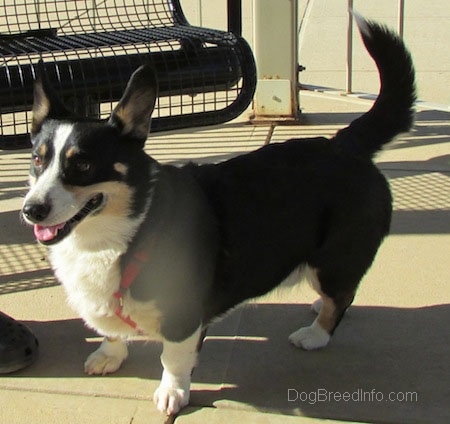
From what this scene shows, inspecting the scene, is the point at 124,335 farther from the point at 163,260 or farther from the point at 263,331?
the point at 263,331

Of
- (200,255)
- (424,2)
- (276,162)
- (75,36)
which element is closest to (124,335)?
(200,255)

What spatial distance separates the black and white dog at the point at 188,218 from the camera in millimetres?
2393

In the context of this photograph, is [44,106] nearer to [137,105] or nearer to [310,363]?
[137,105]

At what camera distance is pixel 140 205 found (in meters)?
2.46

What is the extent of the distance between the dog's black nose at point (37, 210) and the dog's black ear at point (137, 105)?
395 mm

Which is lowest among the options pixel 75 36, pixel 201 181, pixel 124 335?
pixel 124 335

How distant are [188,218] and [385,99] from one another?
981 mm

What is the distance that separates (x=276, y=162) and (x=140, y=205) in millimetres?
624

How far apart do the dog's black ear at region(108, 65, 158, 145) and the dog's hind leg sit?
942 millimetres

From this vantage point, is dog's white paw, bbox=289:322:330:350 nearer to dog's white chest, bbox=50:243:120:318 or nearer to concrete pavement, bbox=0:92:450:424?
concrete pavement, bbox=0:92:450:424

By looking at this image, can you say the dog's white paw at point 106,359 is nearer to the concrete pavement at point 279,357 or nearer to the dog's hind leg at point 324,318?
the concrete pavement at point 279,357

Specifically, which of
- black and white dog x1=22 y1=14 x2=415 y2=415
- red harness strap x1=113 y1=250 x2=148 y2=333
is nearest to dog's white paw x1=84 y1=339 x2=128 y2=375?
black and white dog x1=22 y1=14 x2=415 y2=415

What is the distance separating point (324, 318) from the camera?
302cm

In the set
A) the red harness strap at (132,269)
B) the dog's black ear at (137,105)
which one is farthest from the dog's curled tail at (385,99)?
the red harness strap at (132,269)
